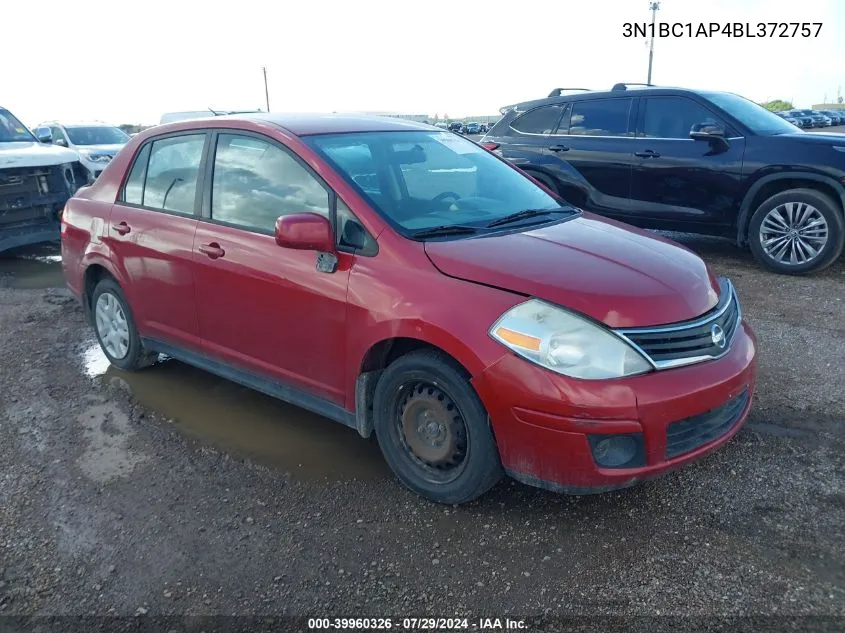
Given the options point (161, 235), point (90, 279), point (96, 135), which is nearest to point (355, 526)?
point (161, 235)

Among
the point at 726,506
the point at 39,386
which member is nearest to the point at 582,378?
the point at 726,506

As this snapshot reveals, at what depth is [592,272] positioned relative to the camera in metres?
2.95

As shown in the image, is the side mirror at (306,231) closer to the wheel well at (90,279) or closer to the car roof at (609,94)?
the wheel well at (90,279)

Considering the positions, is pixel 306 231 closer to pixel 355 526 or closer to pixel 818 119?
pixel 355 526

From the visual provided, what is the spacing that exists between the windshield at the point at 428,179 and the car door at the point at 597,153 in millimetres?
3827

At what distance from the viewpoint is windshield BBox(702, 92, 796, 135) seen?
713cm

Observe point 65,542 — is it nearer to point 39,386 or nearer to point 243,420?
point 243,420

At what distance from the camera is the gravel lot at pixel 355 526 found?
262 centimetres

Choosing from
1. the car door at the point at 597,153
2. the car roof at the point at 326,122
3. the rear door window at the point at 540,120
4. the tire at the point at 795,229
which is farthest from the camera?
the rear door window at the point at 540,120

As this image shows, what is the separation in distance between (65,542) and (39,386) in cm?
209

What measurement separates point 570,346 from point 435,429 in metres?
0.75

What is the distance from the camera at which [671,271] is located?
3.11m

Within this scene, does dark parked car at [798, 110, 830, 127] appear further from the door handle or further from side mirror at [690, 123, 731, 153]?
the door handle

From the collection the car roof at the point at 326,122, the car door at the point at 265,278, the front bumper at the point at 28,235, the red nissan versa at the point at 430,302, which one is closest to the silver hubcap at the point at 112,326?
the red nissan versa at the point at 430,302
